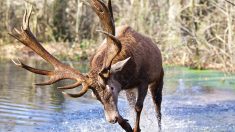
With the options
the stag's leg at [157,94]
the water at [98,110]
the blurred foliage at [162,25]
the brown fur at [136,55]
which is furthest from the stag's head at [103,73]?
the blurred foliage at [162,25]

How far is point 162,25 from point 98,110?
15.2 m

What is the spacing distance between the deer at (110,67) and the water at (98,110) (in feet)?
3.11

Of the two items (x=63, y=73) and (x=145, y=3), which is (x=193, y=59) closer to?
(x=145, y=3)

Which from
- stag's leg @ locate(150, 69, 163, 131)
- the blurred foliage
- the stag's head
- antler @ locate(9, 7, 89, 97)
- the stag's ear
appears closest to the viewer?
the stag's head

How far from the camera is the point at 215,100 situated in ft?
41.0

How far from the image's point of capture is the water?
8906 millimetres

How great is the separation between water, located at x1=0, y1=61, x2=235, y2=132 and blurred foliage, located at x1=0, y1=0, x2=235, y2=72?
2.24 metres

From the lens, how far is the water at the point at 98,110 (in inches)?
351

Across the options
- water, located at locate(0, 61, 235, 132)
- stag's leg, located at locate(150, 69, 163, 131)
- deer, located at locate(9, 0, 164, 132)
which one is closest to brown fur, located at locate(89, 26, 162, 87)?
deer, located at locate(9, 0, 164, 132)

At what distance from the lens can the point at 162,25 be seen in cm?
2567

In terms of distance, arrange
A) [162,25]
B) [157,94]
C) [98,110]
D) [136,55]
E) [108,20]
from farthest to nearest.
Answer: [162,25] → [98,110] → [157,94] → [136,55] → [108,20]

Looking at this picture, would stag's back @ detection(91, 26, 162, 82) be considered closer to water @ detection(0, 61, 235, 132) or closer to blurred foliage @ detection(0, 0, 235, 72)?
water @ detection(0, 61, 235, 132)

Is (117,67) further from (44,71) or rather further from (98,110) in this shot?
(98,110)

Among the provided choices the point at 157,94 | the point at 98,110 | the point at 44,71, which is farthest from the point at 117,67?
the point at 98,110
